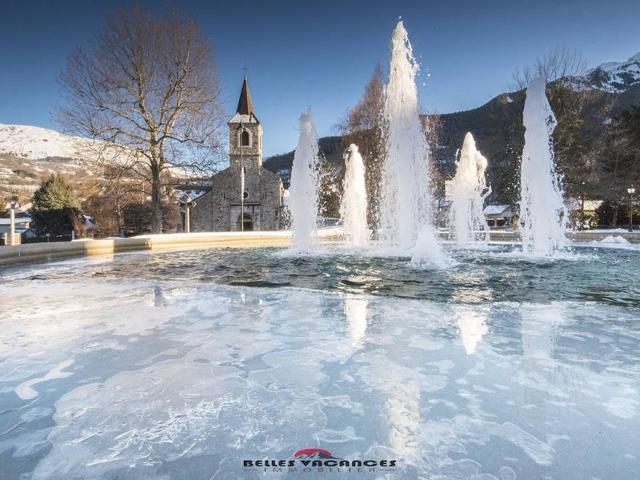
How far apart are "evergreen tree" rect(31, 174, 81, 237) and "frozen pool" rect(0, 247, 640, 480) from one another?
21828 mm

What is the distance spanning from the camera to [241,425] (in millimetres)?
1799

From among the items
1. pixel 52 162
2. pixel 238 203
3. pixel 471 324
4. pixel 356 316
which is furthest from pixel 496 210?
pixel 52 162

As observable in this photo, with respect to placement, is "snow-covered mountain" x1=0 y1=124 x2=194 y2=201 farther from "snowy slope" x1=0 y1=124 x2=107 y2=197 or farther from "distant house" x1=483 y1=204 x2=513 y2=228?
"distant house" x1=483 y1=204 x2=513 y2=228

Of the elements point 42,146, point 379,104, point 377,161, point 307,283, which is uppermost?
point 42,146

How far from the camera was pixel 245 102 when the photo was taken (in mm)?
41156

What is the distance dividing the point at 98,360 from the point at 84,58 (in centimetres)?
1901

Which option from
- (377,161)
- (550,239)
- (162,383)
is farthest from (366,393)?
(377,161)

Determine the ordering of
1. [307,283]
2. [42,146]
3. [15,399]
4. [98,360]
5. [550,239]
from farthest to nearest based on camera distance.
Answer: [42,146]
[550,239]
[307,283]
[98,360]
[15,399]

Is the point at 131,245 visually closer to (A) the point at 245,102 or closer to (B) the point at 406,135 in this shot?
(B) the point at 406,135

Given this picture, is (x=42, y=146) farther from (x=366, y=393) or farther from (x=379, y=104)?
(x=366, y=393)

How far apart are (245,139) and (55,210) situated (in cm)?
2109

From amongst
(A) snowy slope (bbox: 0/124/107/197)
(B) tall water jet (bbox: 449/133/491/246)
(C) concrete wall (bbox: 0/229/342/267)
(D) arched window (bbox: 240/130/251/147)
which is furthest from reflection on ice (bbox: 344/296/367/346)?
(A) snowy slope (bbox: 0/124/107/197)

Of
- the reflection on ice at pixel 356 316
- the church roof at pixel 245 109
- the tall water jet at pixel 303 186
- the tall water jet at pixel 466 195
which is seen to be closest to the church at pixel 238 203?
the church roof at pixel 245 109

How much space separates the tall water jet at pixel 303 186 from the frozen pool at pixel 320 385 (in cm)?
825
